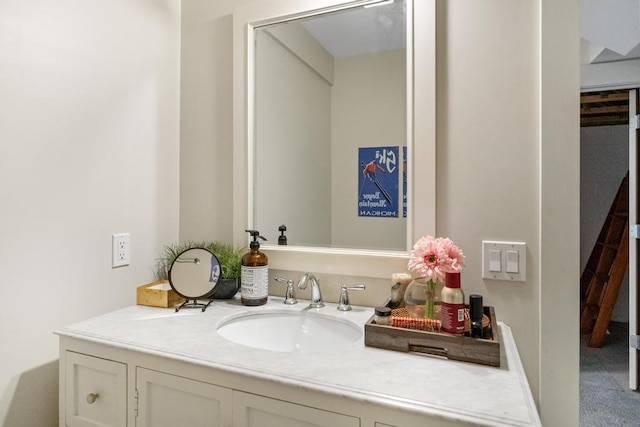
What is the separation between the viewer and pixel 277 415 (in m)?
0.76

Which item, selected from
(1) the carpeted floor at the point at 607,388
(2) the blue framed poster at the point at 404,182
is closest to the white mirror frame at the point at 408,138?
(2) the blue framed poster at the point at 404,182

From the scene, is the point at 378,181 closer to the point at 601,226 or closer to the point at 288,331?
the point at 288,331

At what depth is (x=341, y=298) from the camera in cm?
121

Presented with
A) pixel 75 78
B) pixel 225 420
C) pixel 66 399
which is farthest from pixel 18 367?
pixel 75 78

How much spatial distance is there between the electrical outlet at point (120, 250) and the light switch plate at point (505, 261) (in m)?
1.21

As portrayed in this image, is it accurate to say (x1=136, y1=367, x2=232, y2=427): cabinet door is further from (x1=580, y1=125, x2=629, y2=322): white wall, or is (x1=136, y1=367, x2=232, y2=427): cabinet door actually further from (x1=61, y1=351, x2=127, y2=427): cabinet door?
(x1=580, y1=125, x2=629, y2=322): white wall

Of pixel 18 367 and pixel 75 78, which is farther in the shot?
pixel 75 78

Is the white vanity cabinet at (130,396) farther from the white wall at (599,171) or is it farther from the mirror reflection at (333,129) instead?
the white wall at (599,171)

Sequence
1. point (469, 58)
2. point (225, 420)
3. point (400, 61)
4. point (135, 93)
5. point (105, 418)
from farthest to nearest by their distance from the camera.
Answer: point (135, 93), point (400, 61), point (469, 58), point (105, 418), point (225, 420)

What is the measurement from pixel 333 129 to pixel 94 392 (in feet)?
3.66

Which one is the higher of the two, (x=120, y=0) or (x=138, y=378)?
(x=120, y=0)

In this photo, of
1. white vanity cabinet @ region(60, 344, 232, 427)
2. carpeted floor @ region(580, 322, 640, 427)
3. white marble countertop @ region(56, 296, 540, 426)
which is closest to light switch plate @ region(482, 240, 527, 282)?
white marble countertop @ region(56, 296, 540, 426)

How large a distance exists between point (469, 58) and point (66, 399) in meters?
1.52

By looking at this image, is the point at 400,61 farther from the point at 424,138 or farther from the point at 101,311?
the point at 101,311
